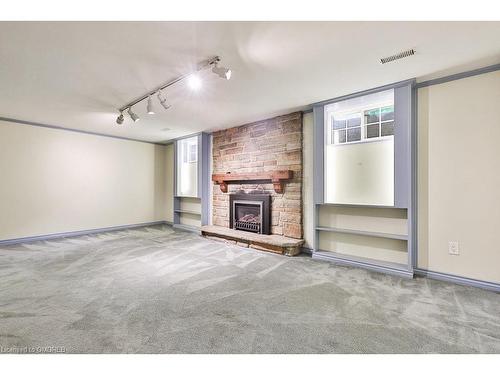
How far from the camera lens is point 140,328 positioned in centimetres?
176

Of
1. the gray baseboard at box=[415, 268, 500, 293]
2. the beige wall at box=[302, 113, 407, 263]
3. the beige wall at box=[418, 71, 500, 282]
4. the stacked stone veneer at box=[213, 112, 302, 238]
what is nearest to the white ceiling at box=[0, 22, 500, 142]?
the beige wall at box=[418, 71, 500, 282]

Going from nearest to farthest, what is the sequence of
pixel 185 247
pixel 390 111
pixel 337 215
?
pixel 390 111 < pixel 337 215 < pixel 185 247

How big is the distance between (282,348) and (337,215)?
7.94 ft

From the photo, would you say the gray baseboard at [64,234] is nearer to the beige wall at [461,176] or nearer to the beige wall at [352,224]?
the beige wall at [352,224]

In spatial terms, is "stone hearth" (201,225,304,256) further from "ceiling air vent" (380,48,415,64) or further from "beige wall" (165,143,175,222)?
"ceiling air vent" (380,48,415,64)

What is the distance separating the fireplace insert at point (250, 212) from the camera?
437cm

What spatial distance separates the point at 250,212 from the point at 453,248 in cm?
306

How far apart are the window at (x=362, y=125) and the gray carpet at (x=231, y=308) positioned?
1805 millimetres

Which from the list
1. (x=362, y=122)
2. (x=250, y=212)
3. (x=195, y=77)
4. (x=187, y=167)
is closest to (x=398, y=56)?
(x=362, y=122)

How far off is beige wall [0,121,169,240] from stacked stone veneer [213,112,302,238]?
227cm

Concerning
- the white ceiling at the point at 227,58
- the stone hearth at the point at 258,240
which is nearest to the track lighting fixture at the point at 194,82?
the white ceiling at the point at 227,58
